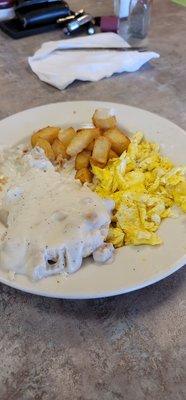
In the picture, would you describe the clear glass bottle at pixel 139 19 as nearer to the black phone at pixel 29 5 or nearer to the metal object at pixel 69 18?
the metal object at pixel 69 18

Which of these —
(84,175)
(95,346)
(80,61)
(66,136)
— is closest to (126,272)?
(95,346)

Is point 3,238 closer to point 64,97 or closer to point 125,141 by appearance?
point 125,141

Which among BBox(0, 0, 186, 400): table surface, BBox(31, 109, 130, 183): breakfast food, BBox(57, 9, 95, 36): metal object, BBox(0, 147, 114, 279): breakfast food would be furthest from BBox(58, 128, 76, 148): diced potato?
BBox(57, 9, 95, 36): metal object

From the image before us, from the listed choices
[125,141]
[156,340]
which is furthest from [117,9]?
[156,340]

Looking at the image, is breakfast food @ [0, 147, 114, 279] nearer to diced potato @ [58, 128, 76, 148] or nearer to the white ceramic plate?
the white ceramic plate

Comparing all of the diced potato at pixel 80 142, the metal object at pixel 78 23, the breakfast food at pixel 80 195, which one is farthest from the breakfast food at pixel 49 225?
the metal object at pixel 78 23

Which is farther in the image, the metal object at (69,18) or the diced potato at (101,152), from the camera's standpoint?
the metal object at (69,18)

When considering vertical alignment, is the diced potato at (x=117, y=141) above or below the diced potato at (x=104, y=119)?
below
